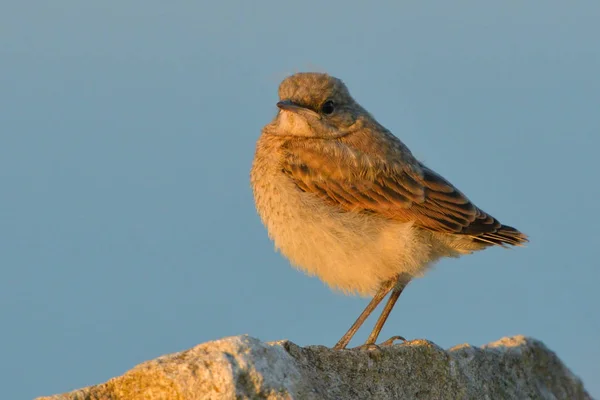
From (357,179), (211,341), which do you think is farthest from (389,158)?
(211,341)

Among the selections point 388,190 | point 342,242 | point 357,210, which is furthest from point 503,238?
point 342,242

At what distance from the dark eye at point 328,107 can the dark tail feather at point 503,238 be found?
181 cm

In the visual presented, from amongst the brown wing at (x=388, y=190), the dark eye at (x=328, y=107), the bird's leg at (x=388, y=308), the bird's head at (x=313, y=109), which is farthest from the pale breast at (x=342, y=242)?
the dark eye at (x=328, y=107)

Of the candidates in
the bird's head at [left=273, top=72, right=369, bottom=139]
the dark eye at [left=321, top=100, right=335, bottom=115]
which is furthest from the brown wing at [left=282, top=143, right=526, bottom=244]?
the dark eye at [left=321, top=100, right=335, bottom=115]

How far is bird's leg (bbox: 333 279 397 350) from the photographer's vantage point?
718cm

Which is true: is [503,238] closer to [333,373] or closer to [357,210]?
[357,210]

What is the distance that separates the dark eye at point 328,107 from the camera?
795cm

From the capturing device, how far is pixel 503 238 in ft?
24.0

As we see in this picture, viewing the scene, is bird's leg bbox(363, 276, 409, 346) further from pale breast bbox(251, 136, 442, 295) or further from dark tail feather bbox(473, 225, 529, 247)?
dark tail feather bbox(473, 225, 529, 247)

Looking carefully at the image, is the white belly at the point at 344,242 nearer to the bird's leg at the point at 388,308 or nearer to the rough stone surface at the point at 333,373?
the bird's leg at the point at 388,308

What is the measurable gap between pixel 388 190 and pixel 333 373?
3088 mm

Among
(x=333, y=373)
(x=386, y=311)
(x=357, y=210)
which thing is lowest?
(x=333, y=373)

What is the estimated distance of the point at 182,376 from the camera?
146 inches

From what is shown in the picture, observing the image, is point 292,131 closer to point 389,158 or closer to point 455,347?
point 389,158
